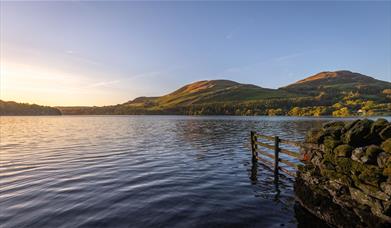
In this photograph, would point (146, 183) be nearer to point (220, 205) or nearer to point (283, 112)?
point (220, 205)

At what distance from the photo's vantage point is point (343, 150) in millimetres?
8695

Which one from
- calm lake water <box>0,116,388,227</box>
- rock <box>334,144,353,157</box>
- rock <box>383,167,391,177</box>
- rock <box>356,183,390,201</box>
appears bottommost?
calm lake water <box>0,116,388,227</box>

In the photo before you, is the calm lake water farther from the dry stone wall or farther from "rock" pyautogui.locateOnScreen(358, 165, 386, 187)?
"rock" pyautogui.locateOnScreen(358, 165, 386, 187)

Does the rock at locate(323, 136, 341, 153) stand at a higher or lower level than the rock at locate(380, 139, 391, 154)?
lower

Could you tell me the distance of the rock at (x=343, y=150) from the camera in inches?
335

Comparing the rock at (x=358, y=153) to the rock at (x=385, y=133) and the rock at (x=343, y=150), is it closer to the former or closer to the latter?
the rock at (x=343, y=150)

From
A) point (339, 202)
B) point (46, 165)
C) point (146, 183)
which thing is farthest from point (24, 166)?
point (339, 202)

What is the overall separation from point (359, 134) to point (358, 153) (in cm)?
97

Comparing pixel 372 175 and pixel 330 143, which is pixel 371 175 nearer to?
pixel 372 175

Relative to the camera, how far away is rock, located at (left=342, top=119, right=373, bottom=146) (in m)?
8.61

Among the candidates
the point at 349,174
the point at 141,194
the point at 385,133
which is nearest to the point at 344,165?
the point at 349,174

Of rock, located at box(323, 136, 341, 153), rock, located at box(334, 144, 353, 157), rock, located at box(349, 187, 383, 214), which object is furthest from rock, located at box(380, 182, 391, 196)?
rock, located at box(323, 136, 341, 153)

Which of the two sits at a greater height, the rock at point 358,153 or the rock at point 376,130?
the rock at point 376,130

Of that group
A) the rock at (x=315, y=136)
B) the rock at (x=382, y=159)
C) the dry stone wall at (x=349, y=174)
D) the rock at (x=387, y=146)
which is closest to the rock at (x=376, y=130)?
the dry stone wall at (x=349, y=174)
